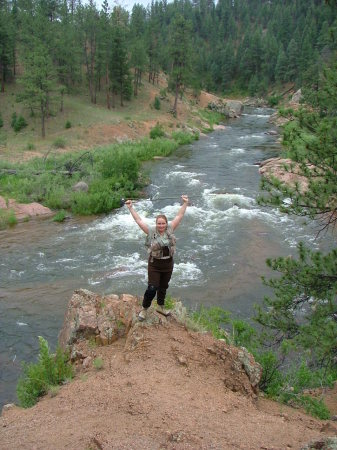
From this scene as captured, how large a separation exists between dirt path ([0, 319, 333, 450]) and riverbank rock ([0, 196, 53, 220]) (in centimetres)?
1455

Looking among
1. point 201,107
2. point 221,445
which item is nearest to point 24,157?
point 221,445

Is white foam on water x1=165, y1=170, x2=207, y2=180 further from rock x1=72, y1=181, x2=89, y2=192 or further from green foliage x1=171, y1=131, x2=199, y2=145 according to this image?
green foliage x1=171, y1=131, x2=199, y2=145

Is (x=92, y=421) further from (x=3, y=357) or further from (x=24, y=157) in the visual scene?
(x=24, y=157)

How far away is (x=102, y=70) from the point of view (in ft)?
173

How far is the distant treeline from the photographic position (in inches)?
1807

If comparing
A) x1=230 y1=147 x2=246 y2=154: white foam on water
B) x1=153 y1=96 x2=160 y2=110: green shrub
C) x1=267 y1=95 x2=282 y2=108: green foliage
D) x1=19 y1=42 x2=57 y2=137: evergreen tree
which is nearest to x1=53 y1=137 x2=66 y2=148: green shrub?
x1=19 y1=42 x2=57 y2=137: evergreen tree

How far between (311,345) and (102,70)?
2039 inches

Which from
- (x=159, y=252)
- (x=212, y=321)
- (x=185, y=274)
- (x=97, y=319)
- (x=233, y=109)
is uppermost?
(x=159, y=252)

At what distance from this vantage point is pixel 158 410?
18.4 ft

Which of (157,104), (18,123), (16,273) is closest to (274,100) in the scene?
(157,104)

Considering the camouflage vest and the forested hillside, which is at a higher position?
the forested hillside

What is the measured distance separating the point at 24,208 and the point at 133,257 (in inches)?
325

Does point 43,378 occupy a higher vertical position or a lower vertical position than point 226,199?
higher

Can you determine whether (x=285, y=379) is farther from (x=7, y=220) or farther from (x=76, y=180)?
(x=76, y=180)
